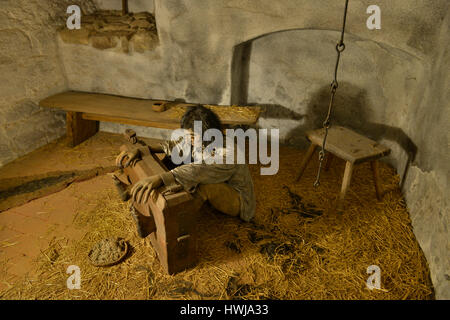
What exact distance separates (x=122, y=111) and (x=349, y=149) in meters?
3.18

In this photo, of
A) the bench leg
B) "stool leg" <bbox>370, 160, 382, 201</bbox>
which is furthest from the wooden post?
"stool leg" <bbox>370, 160, 382, 201</bbox>

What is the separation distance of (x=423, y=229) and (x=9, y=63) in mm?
5643

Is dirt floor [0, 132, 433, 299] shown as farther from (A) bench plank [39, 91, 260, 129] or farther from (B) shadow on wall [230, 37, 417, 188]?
(A) bench plank [39, 91, 260, 129]

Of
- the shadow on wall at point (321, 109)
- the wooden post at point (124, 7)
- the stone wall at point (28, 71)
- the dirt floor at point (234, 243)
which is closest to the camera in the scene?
the dirt floor at point (234, 243)

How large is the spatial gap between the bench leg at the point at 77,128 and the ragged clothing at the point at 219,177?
2.32 m

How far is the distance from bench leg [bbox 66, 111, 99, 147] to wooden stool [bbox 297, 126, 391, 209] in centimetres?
362

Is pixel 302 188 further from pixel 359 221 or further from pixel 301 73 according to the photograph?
pixel 301 73

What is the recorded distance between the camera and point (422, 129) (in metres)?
3.75

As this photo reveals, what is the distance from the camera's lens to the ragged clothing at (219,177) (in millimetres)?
3096

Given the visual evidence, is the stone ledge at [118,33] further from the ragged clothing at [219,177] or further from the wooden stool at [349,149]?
the wooden stool at [349,149]

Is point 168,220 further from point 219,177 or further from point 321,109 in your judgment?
point 321,109

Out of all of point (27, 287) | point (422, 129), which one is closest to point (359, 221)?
point (422, 129)

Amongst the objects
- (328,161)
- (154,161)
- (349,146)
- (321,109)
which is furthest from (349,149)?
(154,161)

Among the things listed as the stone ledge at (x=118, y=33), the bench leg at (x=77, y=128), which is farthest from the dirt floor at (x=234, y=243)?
the stone ledge at (x=118, y=33)
